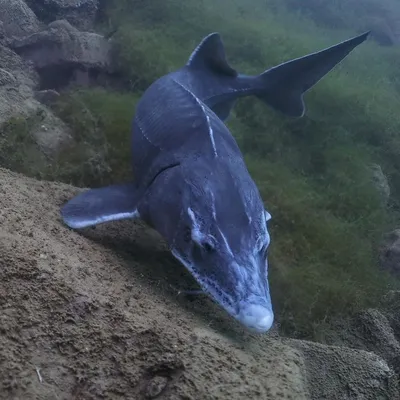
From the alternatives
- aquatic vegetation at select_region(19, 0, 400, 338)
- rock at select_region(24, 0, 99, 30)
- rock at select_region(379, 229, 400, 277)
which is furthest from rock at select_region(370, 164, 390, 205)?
rock at select_region(24, 0, 99, 30)

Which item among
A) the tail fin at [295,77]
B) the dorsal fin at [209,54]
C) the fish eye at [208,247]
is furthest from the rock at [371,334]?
the dorsal fin at [209,54]

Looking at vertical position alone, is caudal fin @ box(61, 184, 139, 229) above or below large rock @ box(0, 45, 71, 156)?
above

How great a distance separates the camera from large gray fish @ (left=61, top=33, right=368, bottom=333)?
2.88 meters

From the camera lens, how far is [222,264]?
2.93 meters

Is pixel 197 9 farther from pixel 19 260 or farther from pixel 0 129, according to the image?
pixel 19 260

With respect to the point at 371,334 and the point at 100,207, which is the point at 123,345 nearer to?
the point at 100,207

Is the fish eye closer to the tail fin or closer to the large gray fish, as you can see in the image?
the large gray fish

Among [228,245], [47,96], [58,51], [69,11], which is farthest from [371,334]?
[69,11]

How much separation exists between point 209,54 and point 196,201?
2827mm

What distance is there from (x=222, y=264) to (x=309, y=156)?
17.1 ft

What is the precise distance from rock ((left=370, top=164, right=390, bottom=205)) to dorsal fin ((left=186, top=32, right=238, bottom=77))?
320 cm

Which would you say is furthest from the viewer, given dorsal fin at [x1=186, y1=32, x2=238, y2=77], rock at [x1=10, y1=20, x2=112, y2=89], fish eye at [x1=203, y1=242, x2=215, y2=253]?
rock at [x1=10, y1=20, x2=112, y2=89]

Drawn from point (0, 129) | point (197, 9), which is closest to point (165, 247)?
point (0, 129)

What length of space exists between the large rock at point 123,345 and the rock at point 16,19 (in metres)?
4.81
